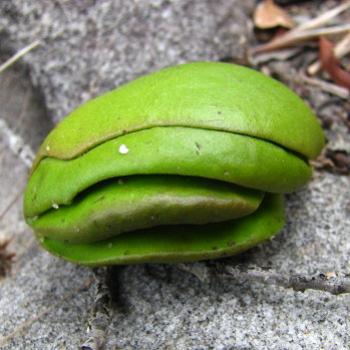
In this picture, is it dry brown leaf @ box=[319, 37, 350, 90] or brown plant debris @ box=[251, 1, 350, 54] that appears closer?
dry brown leaf @ box=[319, 37, 350, 90]

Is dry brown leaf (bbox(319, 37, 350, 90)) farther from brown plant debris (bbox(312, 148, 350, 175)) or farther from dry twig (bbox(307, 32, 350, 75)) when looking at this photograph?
brown plant debris (bbox(312, 148, 350, 175))

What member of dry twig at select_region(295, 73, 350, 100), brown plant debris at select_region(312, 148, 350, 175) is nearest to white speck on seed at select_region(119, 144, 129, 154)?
brown plant debris at select_region(312, 148, 350, 175)

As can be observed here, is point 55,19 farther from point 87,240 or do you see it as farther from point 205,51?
point 87,240

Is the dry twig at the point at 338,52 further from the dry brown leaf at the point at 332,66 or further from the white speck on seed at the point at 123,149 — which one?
the white speck on seed at the point at 123,149

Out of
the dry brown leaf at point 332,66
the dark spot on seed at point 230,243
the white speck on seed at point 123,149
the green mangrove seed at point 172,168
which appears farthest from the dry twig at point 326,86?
the white speck on seed at point 123,149

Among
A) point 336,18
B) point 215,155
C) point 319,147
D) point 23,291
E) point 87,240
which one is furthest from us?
point 336,18

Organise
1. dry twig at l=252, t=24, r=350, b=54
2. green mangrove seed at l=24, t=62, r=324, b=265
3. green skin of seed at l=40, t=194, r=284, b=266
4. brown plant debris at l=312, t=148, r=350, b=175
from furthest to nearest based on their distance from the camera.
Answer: dry twig at l=252, t=24, r=350, b=54 < brown plant debris at l=312, t=148, r=350, b=175 < green skin of seed at l=40, t=194, r=284, b=266 < green mangrove seed at l=24, t=62, r=324, b=265

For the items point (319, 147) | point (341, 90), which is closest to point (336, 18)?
point (341, 90)
